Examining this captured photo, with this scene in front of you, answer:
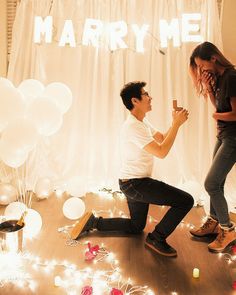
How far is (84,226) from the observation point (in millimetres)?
2746

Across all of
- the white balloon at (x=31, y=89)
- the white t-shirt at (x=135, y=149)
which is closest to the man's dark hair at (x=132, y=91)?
the white t-shirt at (x=135, y=149)

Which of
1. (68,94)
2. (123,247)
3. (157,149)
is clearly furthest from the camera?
(68,94)

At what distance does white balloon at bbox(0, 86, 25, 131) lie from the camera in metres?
2.60

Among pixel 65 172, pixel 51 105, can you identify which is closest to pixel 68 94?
pixel 51 105

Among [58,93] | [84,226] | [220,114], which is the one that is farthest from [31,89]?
[220,114]

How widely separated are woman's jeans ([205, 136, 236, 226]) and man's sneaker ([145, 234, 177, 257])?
1.36 feet

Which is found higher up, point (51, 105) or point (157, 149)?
point (51, 105)

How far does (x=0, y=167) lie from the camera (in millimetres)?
4105

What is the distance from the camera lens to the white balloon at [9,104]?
260 cm

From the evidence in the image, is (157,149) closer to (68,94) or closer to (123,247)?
(123,247)

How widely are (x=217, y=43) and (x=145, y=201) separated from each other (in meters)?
2.04

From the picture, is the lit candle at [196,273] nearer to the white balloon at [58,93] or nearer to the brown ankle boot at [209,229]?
the brown ankle boot at [209,229]

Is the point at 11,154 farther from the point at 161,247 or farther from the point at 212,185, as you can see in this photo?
the point at 212,185

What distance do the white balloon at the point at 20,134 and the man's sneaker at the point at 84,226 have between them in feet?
2.30
